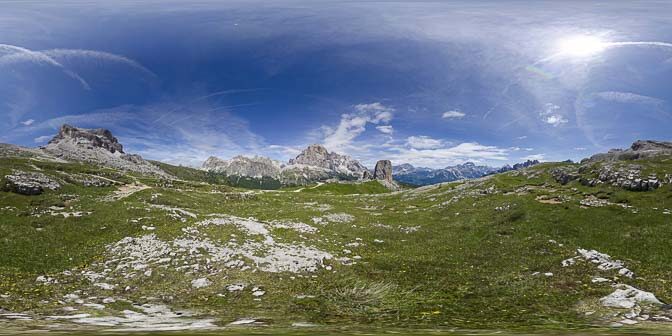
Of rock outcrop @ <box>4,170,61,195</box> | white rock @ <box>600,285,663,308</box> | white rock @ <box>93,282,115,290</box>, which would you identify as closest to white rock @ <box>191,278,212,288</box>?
white rock @ <box>93,282,115,290</box>

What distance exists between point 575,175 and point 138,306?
74.2 m

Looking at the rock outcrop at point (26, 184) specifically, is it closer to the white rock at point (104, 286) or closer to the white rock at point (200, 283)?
the white rock at point (104, 286)

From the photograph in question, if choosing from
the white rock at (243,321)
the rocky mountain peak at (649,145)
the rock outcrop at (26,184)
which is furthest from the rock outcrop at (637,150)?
the rock outcrop at (26,184)

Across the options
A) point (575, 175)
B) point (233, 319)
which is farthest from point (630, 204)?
point (233, 319)

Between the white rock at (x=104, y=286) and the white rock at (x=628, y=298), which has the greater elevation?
the white rock at (x=104, y=286)

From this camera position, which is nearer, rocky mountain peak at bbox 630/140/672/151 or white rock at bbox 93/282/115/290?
white rock at bbox 93/282/115/290

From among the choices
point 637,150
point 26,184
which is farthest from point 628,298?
point 637,150

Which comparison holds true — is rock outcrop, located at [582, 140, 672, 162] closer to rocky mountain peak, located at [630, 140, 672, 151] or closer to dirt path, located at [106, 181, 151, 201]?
rocky mountain peak, located at [630, 140, 672, 151]

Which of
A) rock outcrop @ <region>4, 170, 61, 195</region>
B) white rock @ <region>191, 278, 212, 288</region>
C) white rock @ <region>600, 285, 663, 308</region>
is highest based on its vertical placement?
rock outcrop @ <region>4, 170, 61, 195</region>

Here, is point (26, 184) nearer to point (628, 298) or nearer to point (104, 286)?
point (104, 286)

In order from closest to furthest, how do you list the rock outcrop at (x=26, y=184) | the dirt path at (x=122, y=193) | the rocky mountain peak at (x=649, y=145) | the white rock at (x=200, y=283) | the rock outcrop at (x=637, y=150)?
the white rock at (x=200, y=283)
the rock outcrop at (x=26, y=184)
the dirt path at (x=122, y=193)
the rock outcrop at (x=637, y=150)
the rocky mountain peak at (x=649, y=145)

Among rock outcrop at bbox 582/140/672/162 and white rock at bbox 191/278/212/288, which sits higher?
rock outcrop at bbox 582/140/672/162

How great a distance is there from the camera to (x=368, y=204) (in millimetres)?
74812

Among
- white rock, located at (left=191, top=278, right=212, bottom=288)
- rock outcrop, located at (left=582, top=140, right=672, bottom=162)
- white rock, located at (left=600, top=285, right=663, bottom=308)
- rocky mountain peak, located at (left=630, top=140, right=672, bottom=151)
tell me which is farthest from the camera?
rocky mountain peak, located at (left=630, top=140, right=672, bottom=151)
